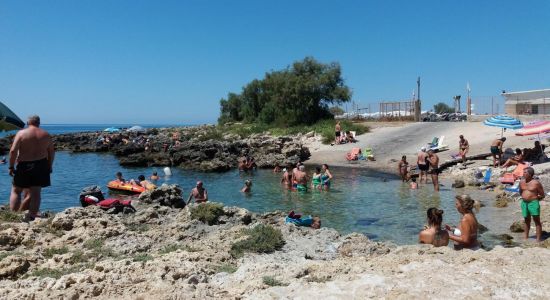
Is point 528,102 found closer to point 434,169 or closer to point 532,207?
point 434,169

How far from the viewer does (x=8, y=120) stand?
8781 mm

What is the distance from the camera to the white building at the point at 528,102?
44.0m

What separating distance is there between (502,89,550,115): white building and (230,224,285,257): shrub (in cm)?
4341

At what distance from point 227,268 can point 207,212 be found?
153 inches

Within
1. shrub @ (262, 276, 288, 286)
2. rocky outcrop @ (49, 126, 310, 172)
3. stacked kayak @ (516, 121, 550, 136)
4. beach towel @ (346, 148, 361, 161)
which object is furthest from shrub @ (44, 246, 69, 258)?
beach towel @ (346, 148, 361, 161)

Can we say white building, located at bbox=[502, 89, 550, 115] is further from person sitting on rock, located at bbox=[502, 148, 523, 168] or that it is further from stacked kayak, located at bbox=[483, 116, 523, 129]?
person sitting on rock, located at bbox=[502, 148, 523, 168]

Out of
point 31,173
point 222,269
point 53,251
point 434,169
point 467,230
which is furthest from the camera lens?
point 434,169

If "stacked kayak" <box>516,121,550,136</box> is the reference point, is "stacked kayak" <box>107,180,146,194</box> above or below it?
below

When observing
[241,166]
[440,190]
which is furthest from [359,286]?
[241,166]

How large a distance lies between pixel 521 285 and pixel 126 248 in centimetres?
602

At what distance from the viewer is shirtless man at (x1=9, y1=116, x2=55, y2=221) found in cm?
846

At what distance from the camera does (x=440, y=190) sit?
19.4 m

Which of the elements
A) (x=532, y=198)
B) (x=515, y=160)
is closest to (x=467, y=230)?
(x=532, y=198)

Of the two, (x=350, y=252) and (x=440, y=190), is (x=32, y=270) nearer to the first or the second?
(x=350, y=252)
